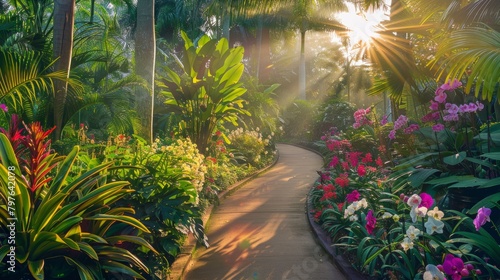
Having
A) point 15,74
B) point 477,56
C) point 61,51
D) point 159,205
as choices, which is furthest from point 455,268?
point 61,51

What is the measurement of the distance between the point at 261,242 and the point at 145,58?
4.41 meters

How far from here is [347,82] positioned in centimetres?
3981

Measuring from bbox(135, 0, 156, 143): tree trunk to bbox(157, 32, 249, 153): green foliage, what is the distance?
6.21ft

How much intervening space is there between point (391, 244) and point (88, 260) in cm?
263

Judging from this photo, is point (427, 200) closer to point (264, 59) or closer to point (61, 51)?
point (61, 51)

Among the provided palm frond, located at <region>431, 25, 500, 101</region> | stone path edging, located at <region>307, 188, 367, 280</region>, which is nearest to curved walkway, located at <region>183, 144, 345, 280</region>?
stone path edging, located at <region>307, 188, 367, 280</region>

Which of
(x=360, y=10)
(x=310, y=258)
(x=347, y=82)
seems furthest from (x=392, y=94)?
(x=347, y=82)

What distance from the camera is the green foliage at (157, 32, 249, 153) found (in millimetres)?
11023

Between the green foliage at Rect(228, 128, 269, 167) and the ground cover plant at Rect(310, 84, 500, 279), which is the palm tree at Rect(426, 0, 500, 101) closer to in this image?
the ground cover plant at Rect(310, 84, 500, 279)

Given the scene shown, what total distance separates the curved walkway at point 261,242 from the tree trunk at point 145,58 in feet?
7.62

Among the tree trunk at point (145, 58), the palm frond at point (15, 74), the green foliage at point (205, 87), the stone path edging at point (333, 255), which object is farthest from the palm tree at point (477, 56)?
the green foliage at point (205, 87)

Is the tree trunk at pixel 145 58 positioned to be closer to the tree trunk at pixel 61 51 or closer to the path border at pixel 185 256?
the path border at pixel 185 256

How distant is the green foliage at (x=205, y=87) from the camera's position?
11.0 m

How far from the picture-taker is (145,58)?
9023 mm
